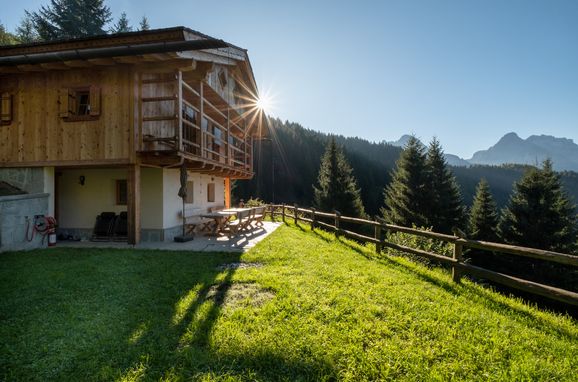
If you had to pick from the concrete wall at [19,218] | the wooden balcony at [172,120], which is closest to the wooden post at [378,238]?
the wooden balcony at [172,120]

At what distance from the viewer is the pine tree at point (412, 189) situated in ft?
80.4

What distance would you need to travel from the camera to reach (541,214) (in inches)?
758

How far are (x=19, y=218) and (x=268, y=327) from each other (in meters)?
9.45

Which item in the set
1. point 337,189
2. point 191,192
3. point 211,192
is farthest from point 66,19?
point 337,189

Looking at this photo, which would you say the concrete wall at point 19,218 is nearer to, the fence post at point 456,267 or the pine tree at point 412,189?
A: the fence post at point 456,267

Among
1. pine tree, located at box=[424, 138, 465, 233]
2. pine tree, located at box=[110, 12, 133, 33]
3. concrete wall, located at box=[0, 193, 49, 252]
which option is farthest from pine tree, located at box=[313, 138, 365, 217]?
pine tree, located at box=[110, 12, 133, 33]

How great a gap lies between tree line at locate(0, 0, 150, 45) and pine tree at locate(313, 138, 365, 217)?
2866 cm

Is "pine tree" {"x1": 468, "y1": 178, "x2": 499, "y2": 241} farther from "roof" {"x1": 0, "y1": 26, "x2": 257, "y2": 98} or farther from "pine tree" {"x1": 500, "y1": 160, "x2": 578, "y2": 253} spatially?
"roof" {"x1": 0, "y1": 26, "x2": 257, "y2": 98}

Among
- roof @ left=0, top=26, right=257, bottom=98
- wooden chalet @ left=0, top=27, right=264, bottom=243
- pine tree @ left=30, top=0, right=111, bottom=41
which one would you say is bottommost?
wooden chalet @ left=0, top=27, right=264, bottom=243

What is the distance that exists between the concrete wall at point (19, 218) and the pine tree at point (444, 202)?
2508 cm

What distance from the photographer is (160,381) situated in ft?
9.12

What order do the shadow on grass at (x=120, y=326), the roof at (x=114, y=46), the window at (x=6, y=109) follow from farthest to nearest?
the window at (x=6, y=109), the roof at (x=114, y=46), the shadow on grass at (x=120, y=326)

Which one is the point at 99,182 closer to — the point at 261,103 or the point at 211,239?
the point at 211,239

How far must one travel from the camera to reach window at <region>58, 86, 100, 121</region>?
9.49 m
